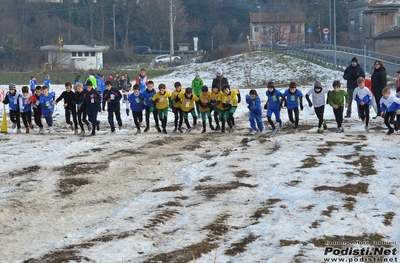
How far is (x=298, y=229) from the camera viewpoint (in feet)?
35.7

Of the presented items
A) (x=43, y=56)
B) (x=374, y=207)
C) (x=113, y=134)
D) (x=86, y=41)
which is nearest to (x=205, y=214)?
(x=374, y=207)

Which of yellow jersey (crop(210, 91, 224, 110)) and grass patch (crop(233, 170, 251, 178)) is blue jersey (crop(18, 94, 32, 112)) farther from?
grass patch (crop(233, 170, 251, 178))

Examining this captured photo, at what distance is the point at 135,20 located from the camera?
106m

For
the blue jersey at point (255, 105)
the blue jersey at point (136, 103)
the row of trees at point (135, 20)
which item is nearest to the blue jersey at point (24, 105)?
the blue jersey at point (136, 103)

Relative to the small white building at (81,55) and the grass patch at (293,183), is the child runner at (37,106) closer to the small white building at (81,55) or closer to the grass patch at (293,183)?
the grass patch at (293,183)

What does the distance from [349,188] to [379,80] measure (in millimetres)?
11380

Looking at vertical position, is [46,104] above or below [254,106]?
above

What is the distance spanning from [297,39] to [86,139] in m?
80.0

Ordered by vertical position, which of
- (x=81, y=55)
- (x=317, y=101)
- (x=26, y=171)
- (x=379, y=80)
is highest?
(x=81, y=55)

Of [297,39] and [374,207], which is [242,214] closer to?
[374,207]

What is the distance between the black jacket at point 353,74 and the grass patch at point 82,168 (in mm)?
10618

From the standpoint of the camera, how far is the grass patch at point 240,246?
9938mm

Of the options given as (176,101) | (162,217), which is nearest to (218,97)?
(176,101)

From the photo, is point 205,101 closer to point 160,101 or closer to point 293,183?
point 160,101
